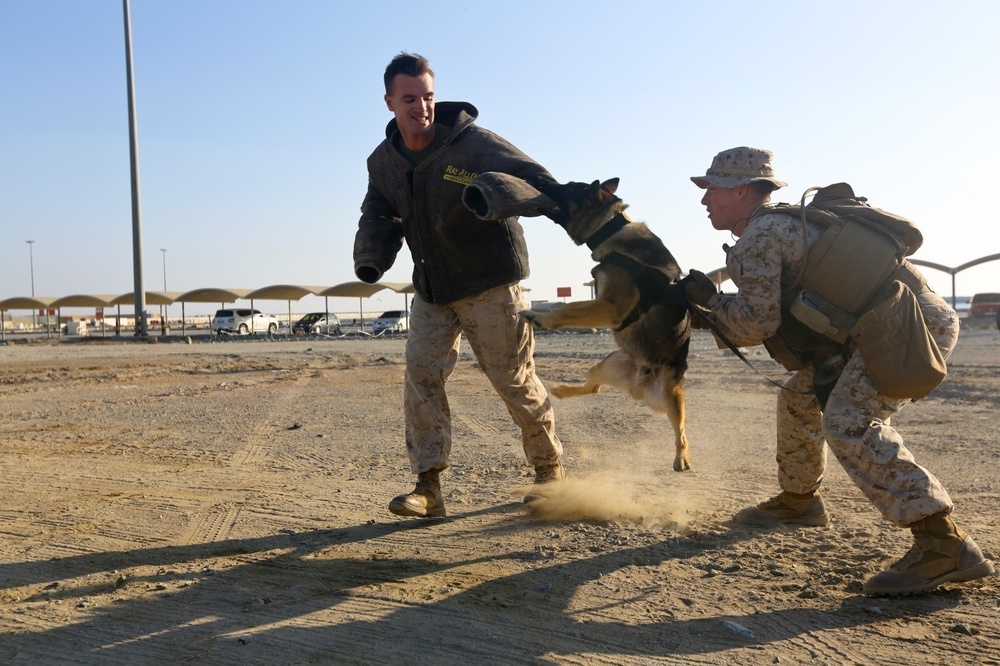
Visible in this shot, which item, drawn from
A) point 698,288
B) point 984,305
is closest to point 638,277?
point 698,288

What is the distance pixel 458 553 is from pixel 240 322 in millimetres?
Answer: 43518

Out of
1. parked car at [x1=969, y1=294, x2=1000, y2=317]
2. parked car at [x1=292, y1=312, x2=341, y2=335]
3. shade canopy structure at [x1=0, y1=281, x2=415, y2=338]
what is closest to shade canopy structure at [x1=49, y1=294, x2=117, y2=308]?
shade canopy structure at [x1=0, y1=281, x2=415, y2=338]

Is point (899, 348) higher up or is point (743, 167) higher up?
point (743, 167)

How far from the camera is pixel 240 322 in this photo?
147 feet

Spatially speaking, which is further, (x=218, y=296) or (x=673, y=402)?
(x=218, y=296)

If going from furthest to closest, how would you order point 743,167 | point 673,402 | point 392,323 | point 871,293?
point 392,323 < point 673,402 < point 743,167 < point 871,293

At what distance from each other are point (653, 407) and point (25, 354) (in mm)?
20869

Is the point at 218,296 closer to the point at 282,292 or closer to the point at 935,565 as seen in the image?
the point at 282,292

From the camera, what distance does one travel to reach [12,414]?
27.7ft

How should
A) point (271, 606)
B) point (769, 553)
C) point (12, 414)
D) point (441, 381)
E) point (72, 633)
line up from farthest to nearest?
1. point (12, 414)
2. point (441, 381)
3. point (769, 553)
4. point (271, 606)
5. point (72, 633)

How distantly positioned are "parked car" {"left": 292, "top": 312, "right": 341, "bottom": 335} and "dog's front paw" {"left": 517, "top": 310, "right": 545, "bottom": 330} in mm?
37024

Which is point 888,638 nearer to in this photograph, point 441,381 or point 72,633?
point 441,381

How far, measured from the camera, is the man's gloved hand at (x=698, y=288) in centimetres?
383

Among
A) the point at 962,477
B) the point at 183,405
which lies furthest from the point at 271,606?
the point at 183,405
